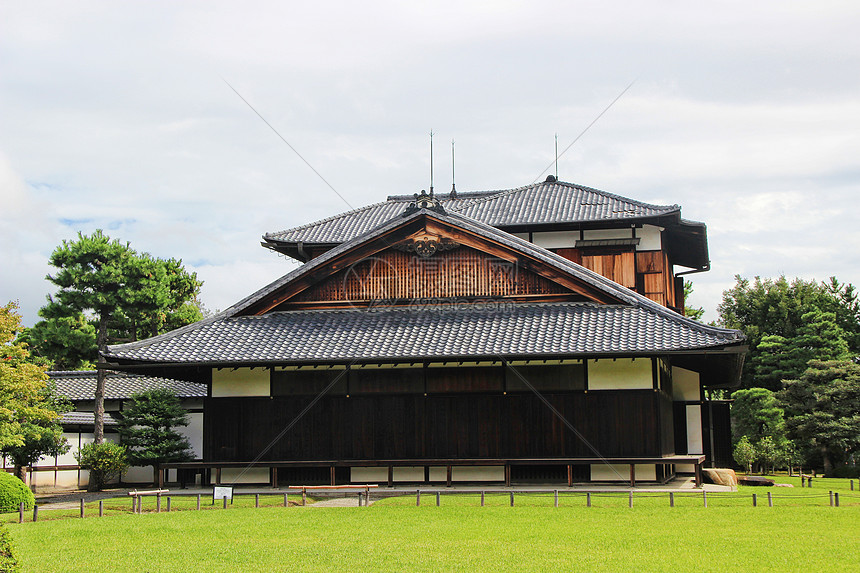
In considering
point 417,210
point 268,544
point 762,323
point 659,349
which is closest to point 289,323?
A: point 417,210

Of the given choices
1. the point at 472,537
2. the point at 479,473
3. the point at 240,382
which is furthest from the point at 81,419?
the point at 472,537

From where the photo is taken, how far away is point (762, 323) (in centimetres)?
5553

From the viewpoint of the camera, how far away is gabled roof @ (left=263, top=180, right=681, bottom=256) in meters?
31.3

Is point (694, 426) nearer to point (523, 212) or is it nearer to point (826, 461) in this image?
point (523, 212)

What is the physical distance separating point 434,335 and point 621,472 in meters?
6.34

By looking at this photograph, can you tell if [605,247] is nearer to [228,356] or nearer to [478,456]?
[478,456]

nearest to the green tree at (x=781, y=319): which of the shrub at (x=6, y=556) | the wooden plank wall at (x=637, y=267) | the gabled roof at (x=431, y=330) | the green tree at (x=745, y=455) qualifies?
the green tree at (x=745, y=455)

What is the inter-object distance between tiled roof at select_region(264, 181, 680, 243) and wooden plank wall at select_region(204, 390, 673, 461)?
9977mm

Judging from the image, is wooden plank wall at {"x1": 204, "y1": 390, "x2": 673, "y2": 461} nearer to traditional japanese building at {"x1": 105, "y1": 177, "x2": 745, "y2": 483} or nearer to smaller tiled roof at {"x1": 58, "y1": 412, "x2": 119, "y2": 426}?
traditional japanese building at {"x1": 105, "y1": 177, "x2": 745, "y2": 483}

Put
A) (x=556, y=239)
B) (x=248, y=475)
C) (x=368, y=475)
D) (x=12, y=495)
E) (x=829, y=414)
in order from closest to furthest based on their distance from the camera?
(x=12, y=495), (x=368, y=475), (x=248, y=475), (x=556, y=239), (x=829, y=414)

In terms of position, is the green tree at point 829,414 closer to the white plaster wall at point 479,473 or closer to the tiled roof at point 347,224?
the tiled roof at point 347,224

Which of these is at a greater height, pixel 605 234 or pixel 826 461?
pixel 605 234

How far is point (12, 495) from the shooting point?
67.8ft

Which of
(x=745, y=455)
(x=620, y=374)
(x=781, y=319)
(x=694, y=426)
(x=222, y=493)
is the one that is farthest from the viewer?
(x=781, y=319)
